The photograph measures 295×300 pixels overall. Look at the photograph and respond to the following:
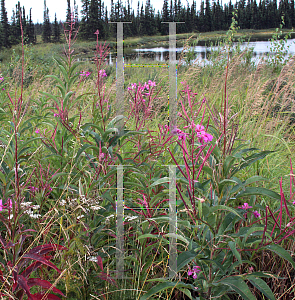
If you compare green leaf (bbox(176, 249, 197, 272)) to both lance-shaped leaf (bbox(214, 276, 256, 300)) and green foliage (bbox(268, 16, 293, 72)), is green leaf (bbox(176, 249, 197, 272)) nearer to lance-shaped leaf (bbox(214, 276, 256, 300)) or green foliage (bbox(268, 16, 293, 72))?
lance-shaped leaf (bbox(214, 276, 256, 300))

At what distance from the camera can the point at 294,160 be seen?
258 cm

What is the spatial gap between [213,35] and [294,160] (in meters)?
6.88

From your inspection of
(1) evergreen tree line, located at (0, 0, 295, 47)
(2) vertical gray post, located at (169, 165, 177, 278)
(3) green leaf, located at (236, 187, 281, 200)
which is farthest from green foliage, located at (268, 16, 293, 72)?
(2) vertical gray post, located at (169, 165, 177, 278)

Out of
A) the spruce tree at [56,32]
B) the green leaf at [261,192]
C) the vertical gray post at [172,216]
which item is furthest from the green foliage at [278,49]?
the spruce tree at [56,32]

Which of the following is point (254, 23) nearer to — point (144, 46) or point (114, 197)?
point (144, 46)

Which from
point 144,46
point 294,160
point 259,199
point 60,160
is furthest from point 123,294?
point 294,160

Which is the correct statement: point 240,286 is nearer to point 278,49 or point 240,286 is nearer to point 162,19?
point 162,19

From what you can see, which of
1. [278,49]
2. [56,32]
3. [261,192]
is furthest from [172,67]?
[56,32]

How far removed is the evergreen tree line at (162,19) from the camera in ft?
6.31

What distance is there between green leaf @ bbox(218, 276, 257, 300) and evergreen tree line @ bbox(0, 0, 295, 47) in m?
1.22

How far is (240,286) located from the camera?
3.51 feet

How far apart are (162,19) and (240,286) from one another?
5.68 ft

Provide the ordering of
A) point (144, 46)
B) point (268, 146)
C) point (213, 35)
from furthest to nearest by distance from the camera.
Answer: point (213, 35)
point (268, 146)
point (144, 46)

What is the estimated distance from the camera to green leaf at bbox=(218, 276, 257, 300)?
1.05m
